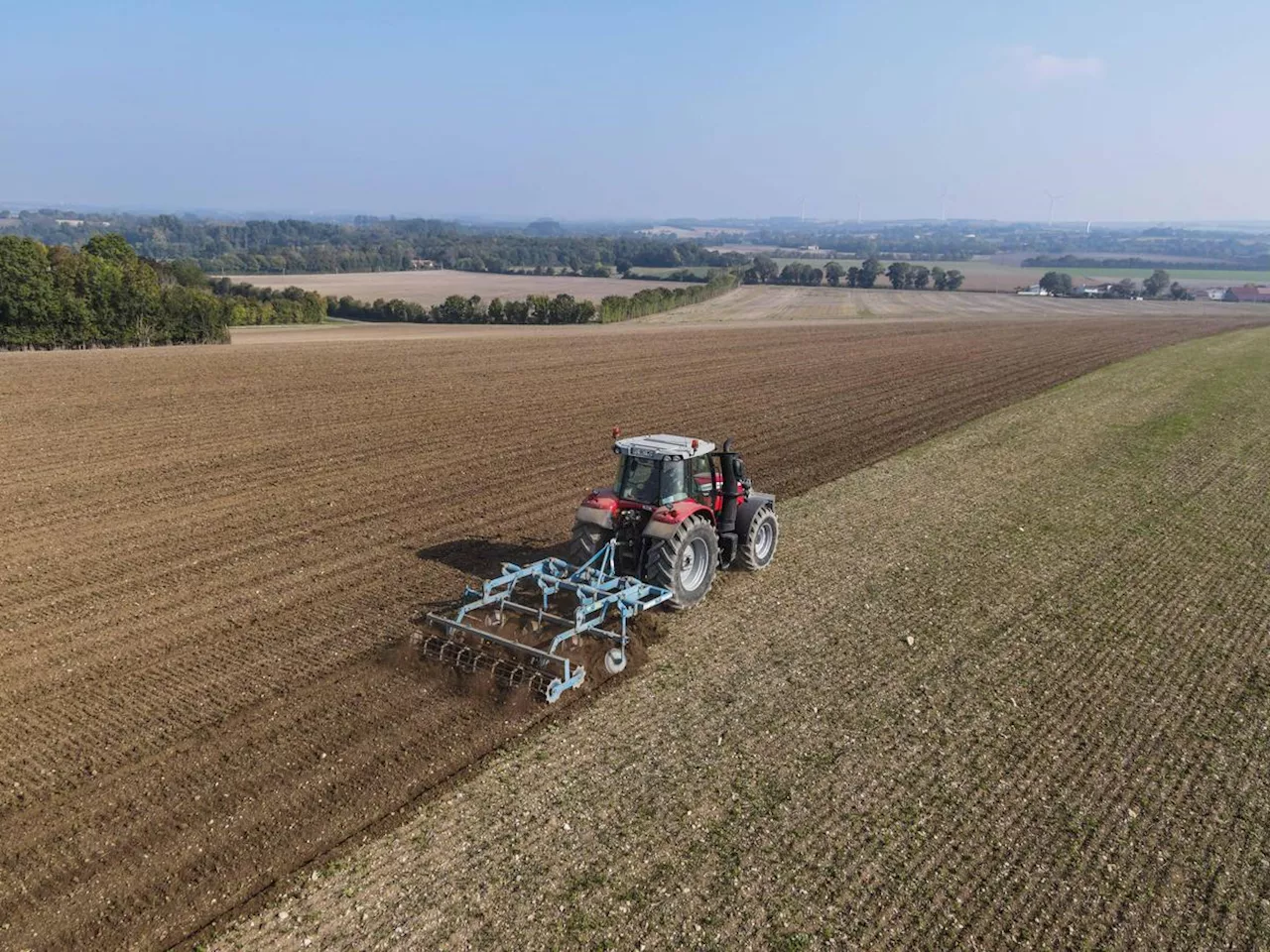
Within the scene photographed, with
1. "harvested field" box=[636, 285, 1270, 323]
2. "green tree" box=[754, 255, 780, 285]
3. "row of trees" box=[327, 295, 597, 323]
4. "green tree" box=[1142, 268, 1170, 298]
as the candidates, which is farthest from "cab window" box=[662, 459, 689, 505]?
"green tree" box=[1142, 268, 1170, 298]

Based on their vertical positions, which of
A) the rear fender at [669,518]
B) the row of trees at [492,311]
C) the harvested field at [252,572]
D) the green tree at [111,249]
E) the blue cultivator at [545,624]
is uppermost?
the green tree at [111,249]

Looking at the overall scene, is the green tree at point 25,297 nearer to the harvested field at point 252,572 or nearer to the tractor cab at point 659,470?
the harvested field at point 252,572

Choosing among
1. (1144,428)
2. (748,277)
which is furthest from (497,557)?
(748,277)

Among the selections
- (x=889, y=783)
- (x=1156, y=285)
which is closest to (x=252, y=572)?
(x=889, y=783)

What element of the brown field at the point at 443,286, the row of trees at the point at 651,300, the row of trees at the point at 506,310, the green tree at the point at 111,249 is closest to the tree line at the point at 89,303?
the green tree at the point at 111,249

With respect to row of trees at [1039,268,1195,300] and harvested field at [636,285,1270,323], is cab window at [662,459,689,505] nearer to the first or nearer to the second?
harvested field at [636,285,1270,323]

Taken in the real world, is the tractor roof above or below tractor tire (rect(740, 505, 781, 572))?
above

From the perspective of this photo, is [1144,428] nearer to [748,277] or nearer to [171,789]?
[171,789]
